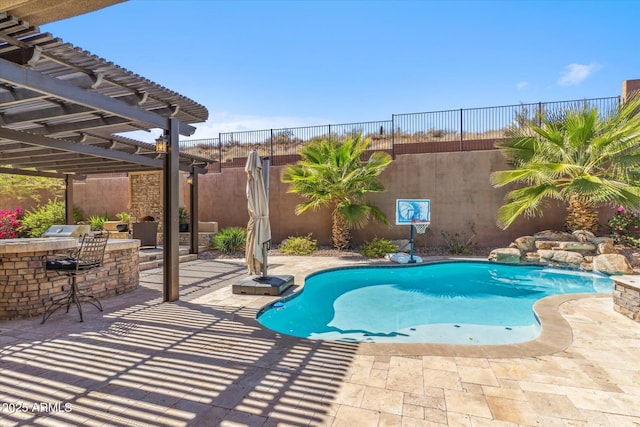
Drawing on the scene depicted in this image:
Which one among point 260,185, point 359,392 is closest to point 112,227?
point 260,185

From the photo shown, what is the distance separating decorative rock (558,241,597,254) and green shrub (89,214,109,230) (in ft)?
48.7

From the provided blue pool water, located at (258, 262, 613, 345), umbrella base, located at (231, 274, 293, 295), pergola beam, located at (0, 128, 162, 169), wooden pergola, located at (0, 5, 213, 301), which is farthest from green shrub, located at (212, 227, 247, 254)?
umbrella base, located at (231, 274, 293, 295)

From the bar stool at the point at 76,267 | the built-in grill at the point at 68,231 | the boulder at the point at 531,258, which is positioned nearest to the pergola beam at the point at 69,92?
the bar stool at the point at 76,267

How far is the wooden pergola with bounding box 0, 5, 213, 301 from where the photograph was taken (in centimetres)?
309

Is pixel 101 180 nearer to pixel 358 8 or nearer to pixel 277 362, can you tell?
pixel 358 8

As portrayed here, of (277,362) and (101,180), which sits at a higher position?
(101,180)

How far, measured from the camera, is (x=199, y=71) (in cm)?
999

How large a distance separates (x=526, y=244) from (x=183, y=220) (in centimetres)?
1113

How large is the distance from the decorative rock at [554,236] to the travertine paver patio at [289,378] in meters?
6.15

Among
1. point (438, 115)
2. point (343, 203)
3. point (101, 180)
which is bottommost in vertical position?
point (343, 203)

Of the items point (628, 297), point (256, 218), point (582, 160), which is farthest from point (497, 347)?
point (582, 160)

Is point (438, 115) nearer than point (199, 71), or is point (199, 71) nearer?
point (199, 71)

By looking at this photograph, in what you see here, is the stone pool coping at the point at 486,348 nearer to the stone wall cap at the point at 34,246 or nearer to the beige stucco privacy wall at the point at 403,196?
the stone wall cap at the point at 34,246

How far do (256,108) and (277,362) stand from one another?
13.7 m
